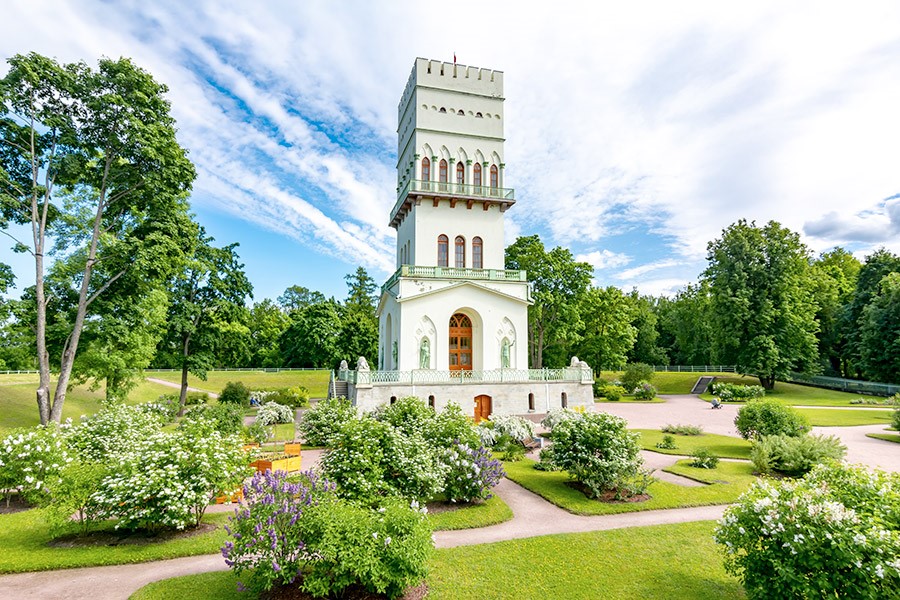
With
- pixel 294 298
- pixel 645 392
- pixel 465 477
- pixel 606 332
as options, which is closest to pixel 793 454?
pixel 465 477

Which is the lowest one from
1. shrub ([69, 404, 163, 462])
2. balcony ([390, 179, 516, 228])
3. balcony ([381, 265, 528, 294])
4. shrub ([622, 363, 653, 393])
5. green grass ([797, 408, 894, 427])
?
green grass ([797, 408, 894, 427])

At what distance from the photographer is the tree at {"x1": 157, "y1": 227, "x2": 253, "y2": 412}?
3006cm

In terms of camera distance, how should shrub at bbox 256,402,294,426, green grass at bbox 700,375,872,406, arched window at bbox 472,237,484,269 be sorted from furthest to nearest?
green grass at bbox 700,375,872,406
arched window at bbox 472,237,484,269
shrub at bbox 256,402,294,426

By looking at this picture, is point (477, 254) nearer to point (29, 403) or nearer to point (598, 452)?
point (598, 452)

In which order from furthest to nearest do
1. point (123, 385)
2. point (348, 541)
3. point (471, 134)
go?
point (471, 134) → point (123, 385) → point (348, 541)

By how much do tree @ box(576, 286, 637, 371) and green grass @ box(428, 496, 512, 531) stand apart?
31095 millimetres

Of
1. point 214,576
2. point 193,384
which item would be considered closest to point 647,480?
point 214,576

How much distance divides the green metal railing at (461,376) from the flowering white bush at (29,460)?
14113mm

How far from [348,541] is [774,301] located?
1728 inches

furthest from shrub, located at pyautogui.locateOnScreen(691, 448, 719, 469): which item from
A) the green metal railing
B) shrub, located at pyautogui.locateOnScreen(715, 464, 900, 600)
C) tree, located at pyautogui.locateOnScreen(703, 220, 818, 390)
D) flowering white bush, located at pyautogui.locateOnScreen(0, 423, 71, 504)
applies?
tree, located at pyautogui.locateOnScreen(703, 220, 818, 390)

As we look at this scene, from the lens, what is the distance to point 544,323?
→ 121 ft

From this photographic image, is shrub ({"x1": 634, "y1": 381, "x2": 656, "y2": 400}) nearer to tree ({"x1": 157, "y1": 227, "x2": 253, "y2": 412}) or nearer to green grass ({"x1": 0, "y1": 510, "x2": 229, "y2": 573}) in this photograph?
tree ({"x1": 157, "y1": 227, "x2": 253, "y2": 412})

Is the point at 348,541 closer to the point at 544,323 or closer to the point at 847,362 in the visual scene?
the point at 544,323

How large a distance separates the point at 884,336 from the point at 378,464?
4560cm
